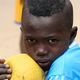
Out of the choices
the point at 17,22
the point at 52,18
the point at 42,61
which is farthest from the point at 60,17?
the point at 17,22

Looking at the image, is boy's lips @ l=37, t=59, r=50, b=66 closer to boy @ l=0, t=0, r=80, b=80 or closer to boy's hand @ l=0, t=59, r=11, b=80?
boy @ l=0, t=0, r=80, b=80

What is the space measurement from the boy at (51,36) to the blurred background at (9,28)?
309 millimetres

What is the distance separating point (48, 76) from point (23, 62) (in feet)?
0.36

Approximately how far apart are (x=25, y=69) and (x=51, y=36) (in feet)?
0.51

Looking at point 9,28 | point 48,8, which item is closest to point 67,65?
point 48,8

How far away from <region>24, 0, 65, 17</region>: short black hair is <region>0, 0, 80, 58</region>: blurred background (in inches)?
13.4

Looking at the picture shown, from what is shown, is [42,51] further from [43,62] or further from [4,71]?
[4,71]

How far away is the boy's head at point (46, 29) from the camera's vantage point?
1.03 m

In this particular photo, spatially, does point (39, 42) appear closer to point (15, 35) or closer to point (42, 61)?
point (42, 61)

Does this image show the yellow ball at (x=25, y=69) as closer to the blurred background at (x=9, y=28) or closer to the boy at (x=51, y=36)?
the boy at (x=51, y=36)

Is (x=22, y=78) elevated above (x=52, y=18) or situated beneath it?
situated beneath

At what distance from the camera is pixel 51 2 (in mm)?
1037

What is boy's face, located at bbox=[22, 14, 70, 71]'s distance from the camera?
3.39 ft

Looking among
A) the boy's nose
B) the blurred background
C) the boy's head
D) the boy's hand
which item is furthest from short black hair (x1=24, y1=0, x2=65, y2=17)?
the blurred background
